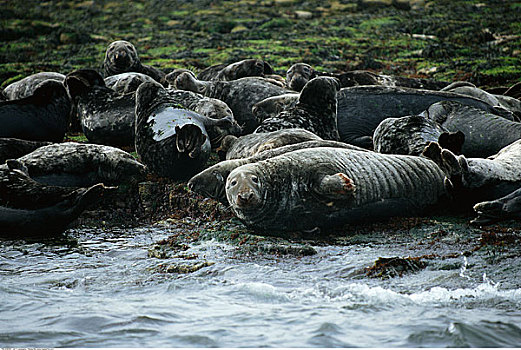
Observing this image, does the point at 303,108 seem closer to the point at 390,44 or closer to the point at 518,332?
the point at 518,332

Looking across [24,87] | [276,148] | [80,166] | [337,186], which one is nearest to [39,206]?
[80,166]

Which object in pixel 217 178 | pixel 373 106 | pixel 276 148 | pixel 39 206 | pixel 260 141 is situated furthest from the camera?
pixel 373 106

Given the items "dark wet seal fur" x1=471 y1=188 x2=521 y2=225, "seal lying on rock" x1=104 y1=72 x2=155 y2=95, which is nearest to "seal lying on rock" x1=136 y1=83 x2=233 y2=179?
"seal lying on rock" x1=104 y1=72 x2=155 y2=95

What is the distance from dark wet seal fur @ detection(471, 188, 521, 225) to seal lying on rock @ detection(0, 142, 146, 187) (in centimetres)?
378

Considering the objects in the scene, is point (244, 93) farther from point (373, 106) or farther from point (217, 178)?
point (217, 178)

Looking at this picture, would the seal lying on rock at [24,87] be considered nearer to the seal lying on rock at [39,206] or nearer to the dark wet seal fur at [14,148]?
the dark wet seal fur at [14,148]

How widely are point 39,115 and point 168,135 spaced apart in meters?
2.16

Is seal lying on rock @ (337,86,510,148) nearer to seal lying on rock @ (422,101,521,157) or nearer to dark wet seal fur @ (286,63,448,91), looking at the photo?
seal lying on rock @ (422,101,521,157)

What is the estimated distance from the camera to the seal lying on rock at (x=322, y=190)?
5031mm

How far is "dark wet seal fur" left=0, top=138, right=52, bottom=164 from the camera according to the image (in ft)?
21.4

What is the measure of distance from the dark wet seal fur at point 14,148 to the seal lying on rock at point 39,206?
126cm

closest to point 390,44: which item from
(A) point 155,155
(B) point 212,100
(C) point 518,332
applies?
(B) point 212,100

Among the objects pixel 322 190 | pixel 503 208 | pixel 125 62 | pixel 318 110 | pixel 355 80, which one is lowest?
pixel 503 208

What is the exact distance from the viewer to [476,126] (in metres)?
7.08
